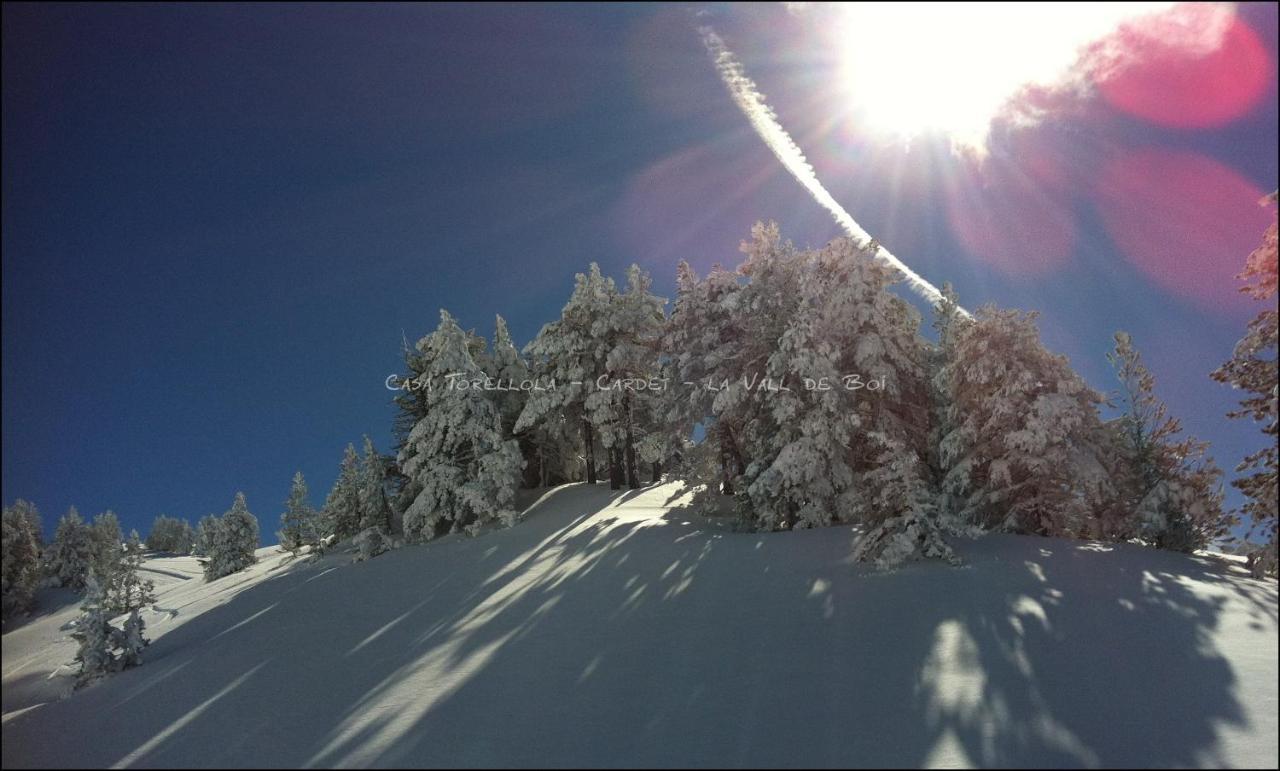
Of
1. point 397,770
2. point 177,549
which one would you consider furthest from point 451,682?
point 177,549

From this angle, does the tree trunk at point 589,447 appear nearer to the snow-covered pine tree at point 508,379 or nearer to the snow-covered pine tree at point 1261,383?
the snow-covered pine tree at point 508,379

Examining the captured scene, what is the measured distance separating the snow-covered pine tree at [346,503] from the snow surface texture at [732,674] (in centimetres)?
1611

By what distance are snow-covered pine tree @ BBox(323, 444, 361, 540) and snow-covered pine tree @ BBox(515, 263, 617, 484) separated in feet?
33.2

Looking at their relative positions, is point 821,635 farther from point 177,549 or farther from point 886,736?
point 177,549

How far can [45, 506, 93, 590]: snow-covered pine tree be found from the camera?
9.75m

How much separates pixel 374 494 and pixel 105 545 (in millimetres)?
17021

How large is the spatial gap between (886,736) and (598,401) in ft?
72.2

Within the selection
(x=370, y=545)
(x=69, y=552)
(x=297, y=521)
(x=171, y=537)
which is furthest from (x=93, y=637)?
(x=171, y=537)

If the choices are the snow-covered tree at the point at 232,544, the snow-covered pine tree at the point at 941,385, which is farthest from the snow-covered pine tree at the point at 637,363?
the snow-covered tree at the point at 232,544

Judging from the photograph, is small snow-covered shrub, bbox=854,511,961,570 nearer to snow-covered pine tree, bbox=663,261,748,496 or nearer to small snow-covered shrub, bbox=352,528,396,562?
snow-covered pine tree, bbox=663,261,748,496

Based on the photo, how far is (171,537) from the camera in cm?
8631

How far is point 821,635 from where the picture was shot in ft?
32.9

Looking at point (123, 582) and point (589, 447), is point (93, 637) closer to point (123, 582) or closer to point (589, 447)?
point (123, 582)

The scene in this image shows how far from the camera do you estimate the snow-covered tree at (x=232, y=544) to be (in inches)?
1643
